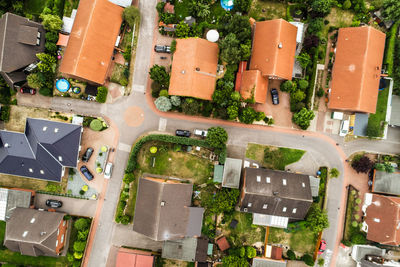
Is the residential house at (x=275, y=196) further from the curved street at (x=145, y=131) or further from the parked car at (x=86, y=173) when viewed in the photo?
the parked car at (x=86, y=173)

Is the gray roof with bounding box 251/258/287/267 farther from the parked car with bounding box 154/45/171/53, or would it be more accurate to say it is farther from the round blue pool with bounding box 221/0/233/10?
the round blue pool with bounding box 221/0/233/10

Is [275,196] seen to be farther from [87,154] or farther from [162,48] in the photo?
[87,154]

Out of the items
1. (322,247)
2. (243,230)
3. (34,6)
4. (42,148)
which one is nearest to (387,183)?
(322,247)

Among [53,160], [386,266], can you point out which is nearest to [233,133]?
[53,160]

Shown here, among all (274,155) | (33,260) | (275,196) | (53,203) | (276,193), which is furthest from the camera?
(33,260)

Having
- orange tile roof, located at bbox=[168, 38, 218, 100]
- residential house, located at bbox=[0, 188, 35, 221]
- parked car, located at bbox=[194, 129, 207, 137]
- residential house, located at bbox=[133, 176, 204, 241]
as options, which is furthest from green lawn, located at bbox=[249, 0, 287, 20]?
residential house, located at bbox=[0, 188, 35, 221]

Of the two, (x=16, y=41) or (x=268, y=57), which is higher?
(x=268, y=57)

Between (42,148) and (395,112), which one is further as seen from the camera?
(395,112)
